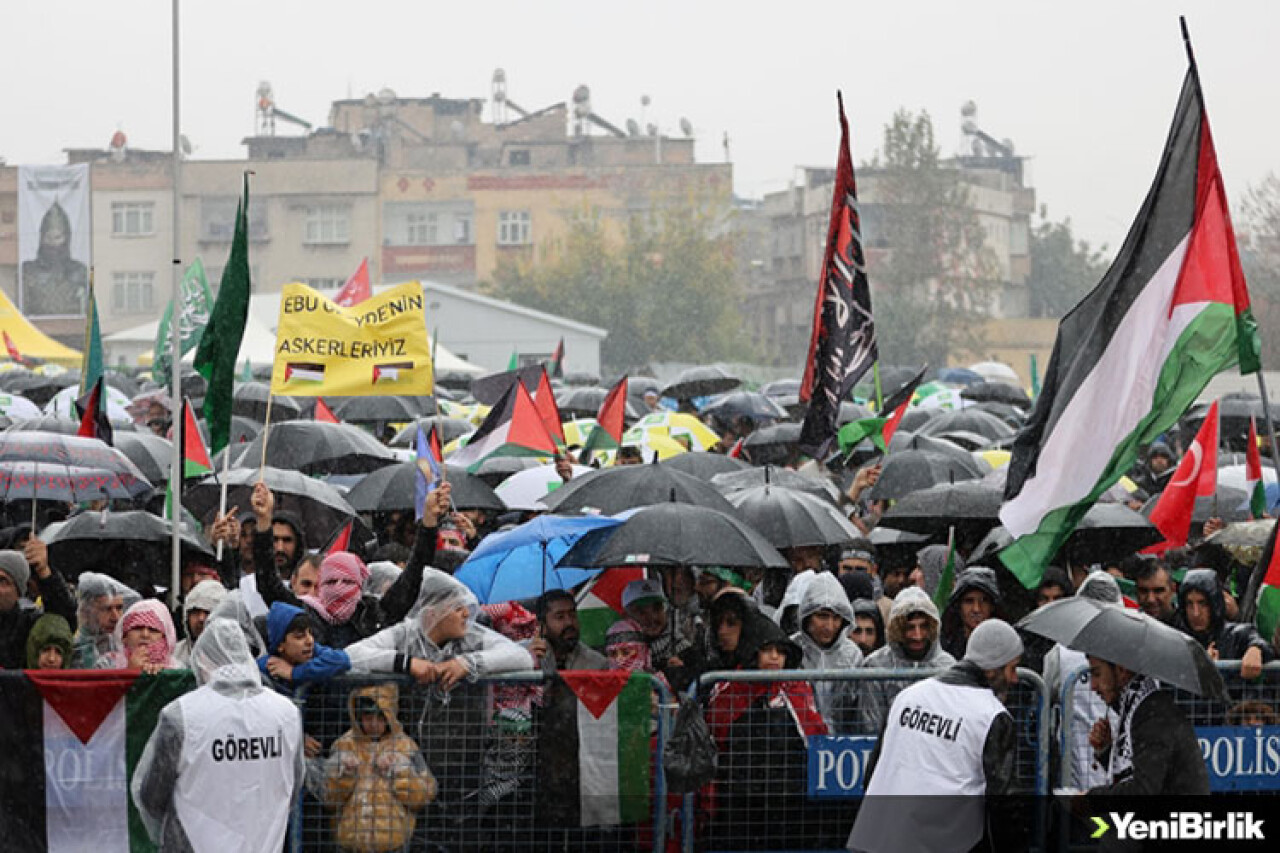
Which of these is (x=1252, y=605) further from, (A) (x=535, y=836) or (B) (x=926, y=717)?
(A) (x=535, y=836)

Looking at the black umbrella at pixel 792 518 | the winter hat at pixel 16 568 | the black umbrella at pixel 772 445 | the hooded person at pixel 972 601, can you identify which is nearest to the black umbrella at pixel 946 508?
the black umbrella at pixel 792 518

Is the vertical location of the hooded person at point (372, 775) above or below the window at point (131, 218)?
below

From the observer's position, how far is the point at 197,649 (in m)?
7.39

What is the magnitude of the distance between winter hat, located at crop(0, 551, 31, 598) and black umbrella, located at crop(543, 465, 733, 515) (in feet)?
7.98

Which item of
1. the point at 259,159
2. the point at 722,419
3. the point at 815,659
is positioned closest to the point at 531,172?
the point at 259,159

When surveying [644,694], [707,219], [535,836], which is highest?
[707,219]

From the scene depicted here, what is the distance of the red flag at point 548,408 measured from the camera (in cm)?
1455

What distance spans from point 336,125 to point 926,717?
341ft

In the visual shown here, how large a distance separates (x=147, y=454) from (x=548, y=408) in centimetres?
272

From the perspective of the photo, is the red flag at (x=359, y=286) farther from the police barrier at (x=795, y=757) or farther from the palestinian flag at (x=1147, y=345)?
→ the palestinian flag at (x=1147, y=345)

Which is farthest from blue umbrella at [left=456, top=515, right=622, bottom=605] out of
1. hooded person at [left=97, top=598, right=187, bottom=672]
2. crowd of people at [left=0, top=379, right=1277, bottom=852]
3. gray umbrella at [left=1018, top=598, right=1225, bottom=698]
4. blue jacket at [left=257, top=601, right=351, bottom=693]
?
gray umbrella at [left=1018, top=598, right=1225, bottom=698]

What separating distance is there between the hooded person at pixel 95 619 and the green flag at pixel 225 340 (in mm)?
868

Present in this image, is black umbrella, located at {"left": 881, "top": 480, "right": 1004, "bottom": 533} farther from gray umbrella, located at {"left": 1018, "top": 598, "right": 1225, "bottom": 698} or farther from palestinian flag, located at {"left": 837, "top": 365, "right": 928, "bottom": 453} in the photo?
gray umbrella, located at {"left": 1018, "top": 598, "right": 1225, "bottom": 698}

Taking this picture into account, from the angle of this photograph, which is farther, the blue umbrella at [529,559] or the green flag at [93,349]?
the green flag at [93,349]
